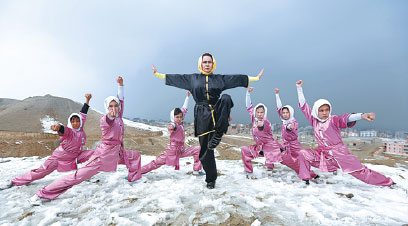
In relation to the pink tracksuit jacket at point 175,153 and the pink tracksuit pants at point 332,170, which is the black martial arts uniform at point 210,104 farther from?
the pink tracksuit pants at point 332,170

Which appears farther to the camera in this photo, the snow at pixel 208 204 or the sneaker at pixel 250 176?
the sneaker at pixel 250 176

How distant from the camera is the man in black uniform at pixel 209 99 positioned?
10.6ft

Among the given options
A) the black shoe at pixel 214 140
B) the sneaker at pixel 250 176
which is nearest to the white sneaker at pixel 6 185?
the black shoe at pixel 214 140

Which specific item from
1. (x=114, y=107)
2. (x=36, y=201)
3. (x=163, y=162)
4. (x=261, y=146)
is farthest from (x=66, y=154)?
(x=261, y=146)

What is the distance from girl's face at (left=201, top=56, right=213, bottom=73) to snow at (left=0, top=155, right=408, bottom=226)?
229cm

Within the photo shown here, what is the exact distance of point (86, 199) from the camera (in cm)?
297

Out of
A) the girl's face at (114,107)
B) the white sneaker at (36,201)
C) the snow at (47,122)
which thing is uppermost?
the girl's face at (114,107)

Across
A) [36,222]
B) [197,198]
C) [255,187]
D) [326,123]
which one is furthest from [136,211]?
[326,123]

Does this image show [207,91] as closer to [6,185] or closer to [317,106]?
[317,106]

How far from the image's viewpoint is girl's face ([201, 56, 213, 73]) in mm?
3365

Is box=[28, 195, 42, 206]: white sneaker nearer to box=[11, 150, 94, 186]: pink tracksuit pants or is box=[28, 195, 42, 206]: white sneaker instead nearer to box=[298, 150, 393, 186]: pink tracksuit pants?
box=[11, 150, 94, 186]: pink tracksuit pants

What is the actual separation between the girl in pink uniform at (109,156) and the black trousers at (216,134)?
5.73 feet

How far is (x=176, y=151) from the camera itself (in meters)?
4.77

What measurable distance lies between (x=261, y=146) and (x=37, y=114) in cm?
3012
